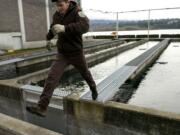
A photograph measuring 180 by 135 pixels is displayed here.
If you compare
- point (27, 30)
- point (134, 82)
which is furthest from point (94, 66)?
point (27, 30)

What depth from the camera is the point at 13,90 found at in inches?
145

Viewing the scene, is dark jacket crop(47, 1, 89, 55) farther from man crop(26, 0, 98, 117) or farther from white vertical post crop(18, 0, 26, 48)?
white vertical post crop(18, 0, 26, 48)

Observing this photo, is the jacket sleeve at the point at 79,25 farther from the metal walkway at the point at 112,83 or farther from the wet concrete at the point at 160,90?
the wet concrete at the point at 160,90

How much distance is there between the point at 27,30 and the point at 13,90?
8.23m

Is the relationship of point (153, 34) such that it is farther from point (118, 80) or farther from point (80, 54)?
point (80, 54)

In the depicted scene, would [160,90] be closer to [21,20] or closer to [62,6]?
[62,6]

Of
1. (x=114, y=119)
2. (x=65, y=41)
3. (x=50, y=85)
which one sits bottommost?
(x=114, y=119)

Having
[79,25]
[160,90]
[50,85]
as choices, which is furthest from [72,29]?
[160,90]

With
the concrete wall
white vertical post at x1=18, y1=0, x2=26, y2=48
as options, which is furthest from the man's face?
white vertical post at x1=18, y1=0, x2=26, y2=48

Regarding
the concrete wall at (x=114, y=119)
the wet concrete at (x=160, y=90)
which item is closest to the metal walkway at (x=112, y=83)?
the concrete wall at (x=114, y=119)

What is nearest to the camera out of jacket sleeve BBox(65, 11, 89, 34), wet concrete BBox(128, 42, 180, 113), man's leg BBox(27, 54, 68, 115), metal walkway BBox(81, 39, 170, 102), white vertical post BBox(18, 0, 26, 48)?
jacket sleeve BBox(65, 11, 89, 34)

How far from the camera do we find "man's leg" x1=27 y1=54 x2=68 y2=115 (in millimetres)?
2213

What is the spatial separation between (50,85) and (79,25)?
0.71 meters

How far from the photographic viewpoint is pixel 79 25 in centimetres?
204
